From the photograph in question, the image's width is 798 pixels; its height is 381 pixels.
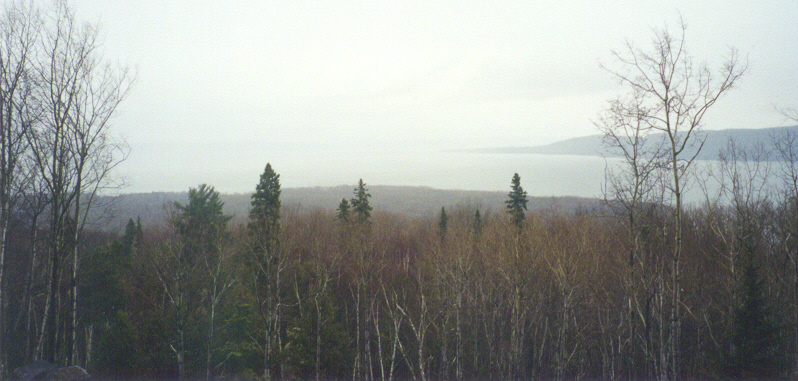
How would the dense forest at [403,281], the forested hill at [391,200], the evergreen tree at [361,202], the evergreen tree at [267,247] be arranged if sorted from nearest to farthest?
the dense forest at [403,281], the evergreen tree at [267,247], the evergreen tree at [361,202], the forested hill at [391,200]

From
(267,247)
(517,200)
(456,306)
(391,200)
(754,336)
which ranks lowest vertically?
(754,336)

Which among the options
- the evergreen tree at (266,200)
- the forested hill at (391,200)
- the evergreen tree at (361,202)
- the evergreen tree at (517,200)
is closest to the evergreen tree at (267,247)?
the evergreen tree at (266,200)

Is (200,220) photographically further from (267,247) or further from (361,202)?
(361,202)

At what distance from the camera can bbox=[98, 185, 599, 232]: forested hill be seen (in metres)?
56.3

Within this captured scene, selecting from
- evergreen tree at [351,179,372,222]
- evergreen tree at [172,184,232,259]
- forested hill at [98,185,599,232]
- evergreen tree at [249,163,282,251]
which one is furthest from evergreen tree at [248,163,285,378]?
forested hill at [98,185,599,232]

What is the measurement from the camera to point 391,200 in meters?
130

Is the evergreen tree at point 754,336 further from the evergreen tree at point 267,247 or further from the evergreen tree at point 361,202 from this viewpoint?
the evergreen tree at point 361,202

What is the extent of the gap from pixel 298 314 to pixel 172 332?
7064 mm

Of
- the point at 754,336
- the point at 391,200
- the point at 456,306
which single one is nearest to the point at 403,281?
the point at 456,306

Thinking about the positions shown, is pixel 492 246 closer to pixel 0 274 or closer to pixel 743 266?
pixel 743 266

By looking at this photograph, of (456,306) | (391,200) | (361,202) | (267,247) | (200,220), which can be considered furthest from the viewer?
(391,200)

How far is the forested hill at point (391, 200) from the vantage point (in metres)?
56.3

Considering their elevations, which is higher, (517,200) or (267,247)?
(517,200)

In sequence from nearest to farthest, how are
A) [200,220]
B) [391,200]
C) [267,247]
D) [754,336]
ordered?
[754,336]
[267,247]
[200,220]
[391,200]
